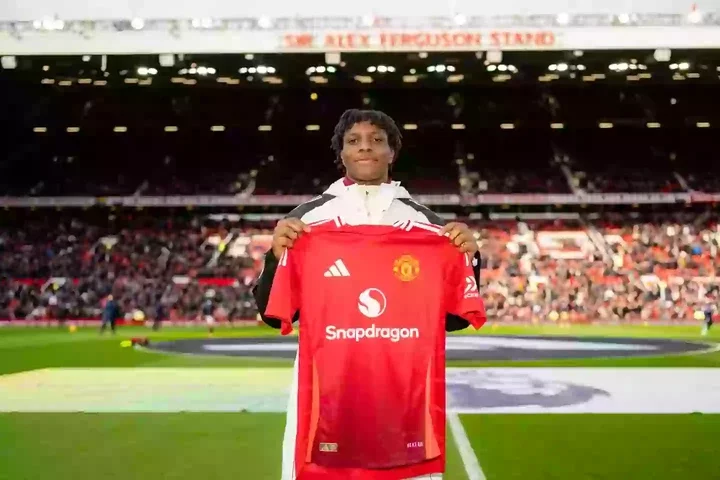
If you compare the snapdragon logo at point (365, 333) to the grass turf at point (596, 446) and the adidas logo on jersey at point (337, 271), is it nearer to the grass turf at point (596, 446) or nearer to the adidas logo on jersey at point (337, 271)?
the adidas logo on jersey at point (337, 271)

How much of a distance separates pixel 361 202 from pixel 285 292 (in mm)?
555

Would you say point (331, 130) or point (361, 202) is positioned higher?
point (331, 130)

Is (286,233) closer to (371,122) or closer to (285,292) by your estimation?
(285,292)

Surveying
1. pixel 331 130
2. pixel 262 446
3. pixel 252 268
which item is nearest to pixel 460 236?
pixel 262 446

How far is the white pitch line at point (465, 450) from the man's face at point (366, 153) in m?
4.09

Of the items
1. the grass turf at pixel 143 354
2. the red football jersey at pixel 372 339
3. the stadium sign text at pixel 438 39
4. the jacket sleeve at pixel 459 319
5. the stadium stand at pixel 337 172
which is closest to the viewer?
the red football jersey at pixel 372 339

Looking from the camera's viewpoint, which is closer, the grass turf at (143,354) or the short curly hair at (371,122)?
the short curly hair at (371,122)

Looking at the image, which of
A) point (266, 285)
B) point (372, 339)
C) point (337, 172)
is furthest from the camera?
point (337, 172)

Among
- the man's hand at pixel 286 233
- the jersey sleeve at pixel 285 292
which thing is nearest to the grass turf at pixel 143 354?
the jersey sleeve at pixel 285 292

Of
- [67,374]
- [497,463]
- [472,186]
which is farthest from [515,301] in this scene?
[497,463]

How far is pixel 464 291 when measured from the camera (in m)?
3.70

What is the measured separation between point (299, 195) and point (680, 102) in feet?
77.5

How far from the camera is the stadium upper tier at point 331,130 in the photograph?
44188 millimetres

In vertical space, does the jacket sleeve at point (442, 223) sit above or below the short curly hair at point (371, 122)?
below
